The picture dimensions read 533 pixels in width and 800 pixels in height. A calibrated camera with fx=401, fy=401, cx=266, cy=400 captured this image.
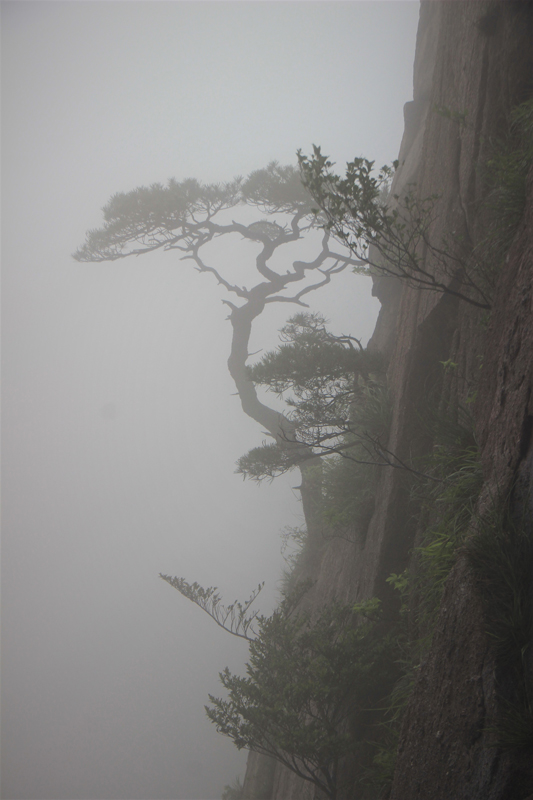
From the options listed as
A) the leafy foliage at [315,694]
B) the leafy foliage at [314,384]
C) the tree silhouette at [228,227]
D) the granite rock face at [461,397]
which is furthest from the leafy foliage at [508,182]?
the tree silhouette at [228,227]

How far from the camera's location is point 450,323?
441 cm

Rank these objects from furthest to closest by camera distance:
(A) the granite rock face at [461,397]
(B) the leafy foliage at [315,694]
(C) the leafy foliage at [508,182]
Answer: (B) the leafy foliage at [315,694] → (C) the leafy foliage at [508,182] → (A) the granite rock face at [461,397]

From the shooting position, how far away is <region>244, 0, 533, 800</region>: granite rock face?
81.7 inches

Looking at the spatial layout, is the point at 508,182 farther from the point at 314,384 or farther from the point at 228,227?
the point at 228,227

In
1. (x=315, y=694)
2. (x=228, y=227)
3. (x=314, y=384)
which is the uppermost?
(x=228, y=227)

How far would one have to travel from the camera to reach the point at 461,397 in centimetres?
370

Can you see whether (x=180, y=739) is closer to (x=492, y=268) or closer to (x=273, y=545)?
(x=273, y=545)

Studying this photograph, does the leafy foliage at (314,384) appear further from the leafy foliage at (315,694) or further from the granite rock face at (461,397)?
the leafy foliage at (315,694)

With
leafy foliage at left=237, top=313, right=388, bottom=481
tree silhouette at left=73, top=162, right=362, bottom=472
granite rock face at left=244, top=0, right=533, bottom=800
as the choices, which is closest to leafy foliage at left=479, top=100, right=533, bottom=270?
granite rock face at left=244, top=0, right=533, bottom=800

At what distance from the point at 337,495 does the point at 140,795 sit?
35.0 m

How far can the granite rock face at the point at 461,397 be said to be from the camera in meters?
2.08

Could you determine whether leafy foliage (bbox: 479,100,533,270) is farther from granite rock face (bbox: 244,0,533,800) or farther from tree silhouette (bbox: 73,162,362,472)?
tree silhouette (bbox: 73,162,362,472)

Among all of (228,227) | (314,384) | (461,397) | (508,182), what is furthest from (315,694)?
(228,227)

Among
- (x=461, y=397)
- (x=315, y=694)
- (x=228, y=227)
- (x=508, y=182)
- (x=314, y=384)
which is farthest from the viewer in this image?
(x=228, y=227)
